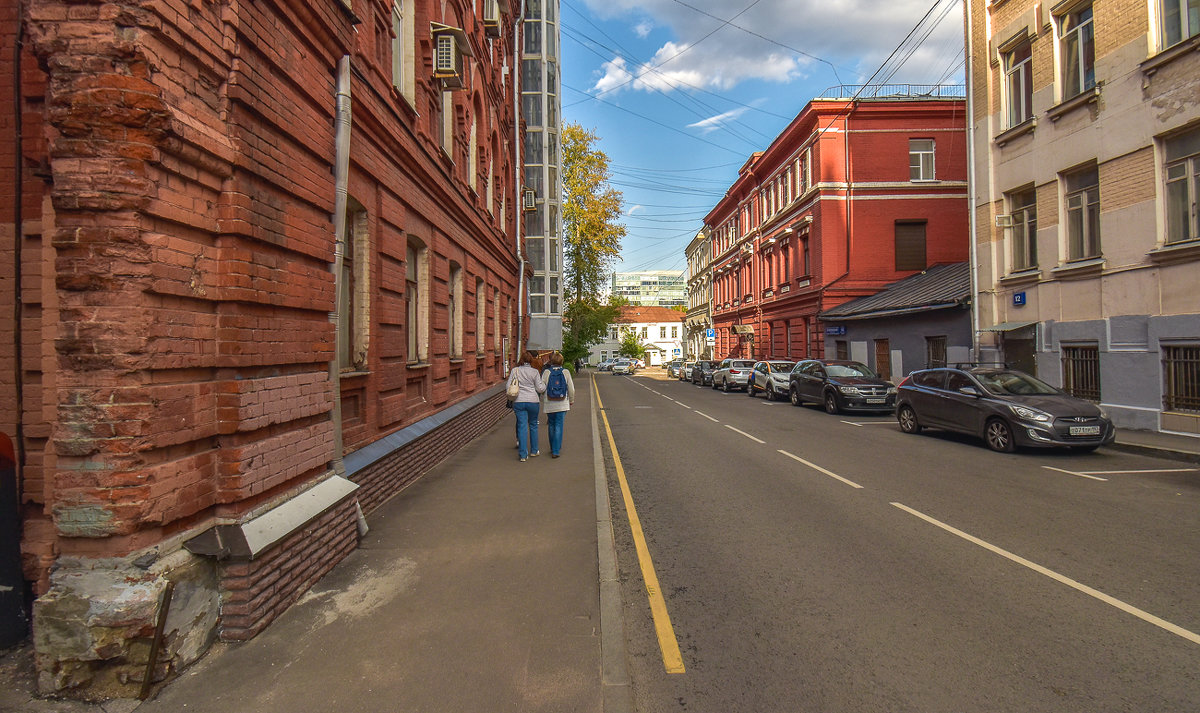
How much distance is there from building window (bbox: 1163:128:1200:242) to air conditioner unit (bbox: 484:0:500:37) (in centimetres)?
1424

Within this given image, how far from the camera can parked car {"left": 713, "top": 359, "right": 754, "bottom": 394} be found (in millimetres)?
29703

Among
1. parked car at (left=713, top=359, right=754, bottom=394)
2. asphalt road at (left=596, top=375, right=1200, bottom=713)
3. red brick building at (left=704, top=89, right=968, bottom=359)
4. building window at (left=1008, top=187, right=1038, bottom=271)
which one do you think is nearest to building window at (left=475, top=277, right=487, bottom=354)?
asphalt road at (left=596, top=375, right=1200, bottom=713)

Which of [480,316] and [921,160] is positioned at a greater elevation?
[921,160]

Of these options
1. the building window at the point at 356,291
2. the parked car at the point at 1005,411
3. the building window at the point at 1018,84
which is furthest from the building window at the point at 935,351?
the building window at the point at 356,291

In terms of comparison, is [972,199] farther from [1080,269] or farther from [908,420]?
[908,420]

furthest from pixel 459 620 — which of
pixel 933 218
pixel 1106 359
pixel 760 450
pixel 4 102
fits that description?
pixel 933 218

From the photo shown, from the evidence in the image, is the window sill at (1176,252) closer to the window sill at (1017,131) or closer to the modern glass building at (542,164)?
the window sill at (1017,131)

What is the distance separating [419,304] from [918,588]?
24.3 feet

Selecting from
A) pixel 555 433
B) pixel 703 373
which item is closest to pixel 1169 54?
pixel 555 433

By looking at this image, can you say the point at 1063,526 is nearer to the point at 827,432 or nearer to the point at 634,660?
the point at 634,660

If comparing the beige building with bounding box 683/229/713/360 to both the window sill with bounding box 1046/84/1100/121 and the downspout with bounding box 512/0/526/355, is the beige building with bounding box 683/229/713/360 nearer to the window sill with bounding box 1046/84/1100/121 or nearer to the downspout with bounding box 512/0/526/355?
the downspout with bounding box 512/0/526/355

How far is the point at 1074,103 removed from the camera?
1404 centimetres

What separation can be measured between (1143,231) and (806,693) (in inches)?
552

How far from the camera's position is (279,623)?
3.88 meters
